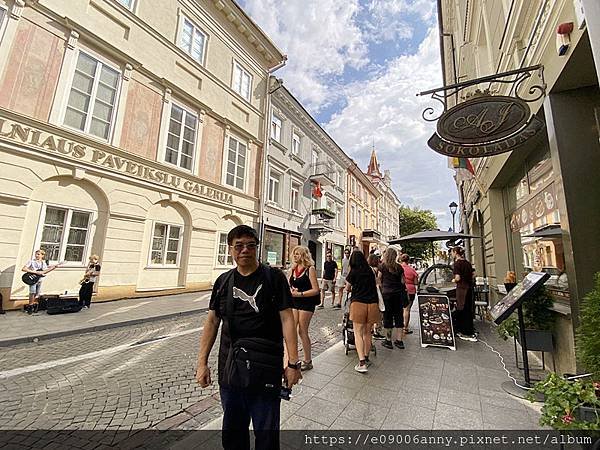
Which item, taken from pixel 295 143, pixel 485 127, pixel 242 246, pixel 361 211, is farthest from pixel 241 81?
pixel 361 211

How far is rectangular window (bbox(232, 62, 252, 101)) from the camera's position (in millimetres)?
14352

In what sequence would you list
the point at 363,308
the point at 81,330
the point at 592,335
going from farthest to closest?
1. the point at 81,330
2. the point at 363,308
3. the point at 592,335

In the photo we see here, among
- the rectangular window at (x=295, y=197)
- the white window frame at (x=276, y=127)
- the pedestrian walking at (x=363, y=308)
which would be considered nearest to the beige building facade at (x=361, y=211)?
the rectangular window at (x=295, y=197)

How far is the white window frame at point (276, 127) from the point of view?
16797 millimetres

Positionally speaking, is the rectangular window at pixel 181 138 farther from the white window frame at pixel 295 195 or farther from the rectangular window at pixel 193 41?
the white window frame at pixel 295 195

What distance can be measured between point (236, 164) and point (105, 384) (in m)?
11.8

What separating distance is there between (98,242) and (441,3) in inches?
723

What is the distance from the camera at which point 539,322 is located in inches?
153

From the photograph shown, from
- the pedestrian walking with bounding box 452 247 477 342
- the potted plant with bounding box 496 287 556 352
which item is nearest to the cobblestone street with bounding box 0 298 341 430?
the pedestrian walking with bounding box 452 247 477 342

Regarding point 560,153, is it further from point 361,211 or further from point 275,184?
point 361,211

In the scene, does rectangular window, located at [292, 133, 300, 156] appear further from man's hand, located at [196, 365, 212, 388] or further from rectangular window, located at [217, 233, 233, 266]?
man's hand, located at [196, 365, 212, 388]

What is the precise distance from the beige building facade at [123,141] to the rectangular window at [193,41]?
2.8 inches

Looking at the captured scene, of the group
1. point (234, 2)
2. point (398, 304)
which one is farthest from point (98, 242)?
point (234, 2)

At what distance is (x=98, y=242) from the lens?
8789 mm
